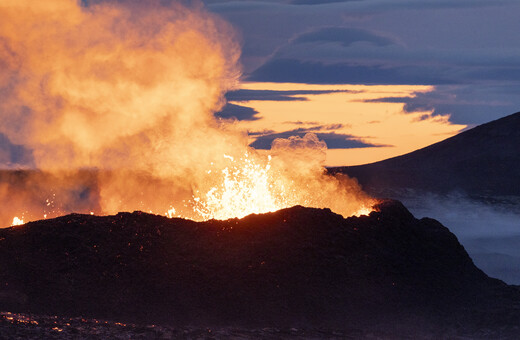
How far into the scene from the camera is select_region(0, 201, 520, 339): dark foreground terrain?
19.3 meters

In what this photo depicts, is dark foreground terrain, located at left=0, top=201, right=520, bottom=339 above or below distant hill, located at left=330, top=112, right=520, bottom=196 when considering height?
below

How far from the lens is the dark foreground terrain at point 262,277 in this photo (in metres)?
19.3

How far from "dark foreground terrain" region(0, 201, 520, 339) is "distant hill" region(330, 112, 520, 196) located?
44.7 meters

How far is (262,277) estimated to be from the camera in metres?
20.6

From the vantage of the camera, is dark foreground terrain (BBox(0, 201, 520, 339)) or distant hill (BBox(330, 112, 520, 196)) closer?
dark foreground terrain (BBox(0, 201, 520, 339))

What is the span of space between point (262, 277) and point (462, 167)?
58.1 m

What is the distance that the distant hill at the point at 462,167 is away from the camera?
70000 mm

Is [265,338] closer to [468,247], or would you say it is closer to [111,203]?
[111,203]

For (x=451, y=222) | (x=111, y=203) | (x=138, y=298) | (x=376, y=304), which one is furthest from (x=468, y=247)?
(x=138, y=298)

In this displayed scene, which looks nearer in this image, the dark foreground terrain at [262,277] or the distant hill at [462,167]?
the dark foreground terrain at [262,277]

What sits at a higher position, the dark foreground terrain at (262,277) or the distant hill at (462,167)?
the distant hill at (462,167)

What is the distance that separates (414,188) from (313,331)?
52559 mm

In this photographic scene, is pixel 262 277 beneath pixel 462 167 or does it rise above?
beneath

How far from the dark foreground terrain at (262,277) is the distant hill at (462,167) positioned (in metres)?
44.7
